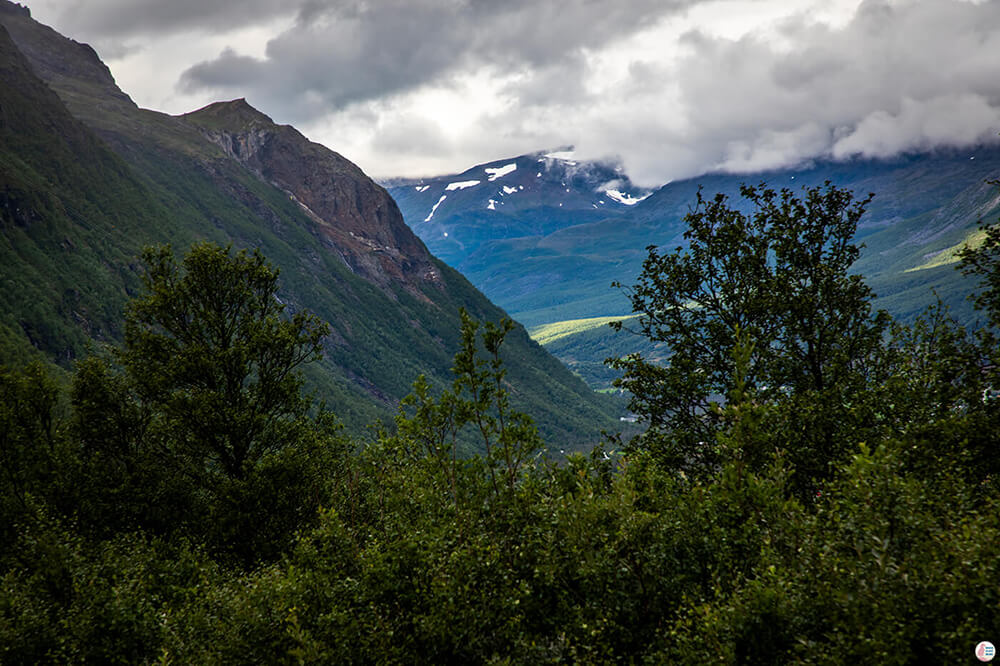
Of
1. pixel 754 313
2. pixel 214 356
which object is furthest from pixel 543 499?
pixel 214 356

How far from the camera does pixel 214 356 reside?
2877 centimetres

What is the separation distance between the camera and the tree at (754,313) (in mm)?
22969

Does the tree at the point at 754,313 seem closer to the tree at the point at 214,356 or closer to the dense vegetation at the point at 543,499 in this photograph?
the dense vegetation at the point at 543,499

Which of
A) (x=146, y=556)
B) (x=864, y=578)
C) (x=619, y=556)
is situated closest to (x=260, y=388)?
(x=146, y=556)

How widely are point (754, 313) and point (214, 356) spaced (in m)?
26.5

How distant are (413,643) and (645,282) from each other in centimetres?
2055

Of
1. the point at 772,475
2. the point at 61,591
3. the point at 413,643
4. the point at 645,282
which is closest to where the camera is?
the point at 413,643

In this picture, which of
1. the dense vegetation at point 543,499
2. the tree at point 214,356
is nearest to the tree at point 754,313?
the dense vegetation at point 543,499

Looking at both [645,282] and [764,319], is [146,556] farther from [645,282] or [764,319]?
[764,319]

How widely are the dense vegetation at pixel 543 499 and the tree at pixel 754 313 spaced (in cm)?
15

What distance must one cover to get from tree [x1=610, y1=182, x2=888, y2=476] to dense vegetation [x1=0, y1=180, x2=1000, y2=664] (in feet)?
0.51

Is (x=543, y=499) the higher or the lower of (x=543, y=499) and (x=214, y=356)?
the lower

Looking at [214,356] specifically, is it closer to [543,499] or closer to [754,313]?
[543,499]

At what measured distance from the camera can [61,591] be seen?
18.4m
